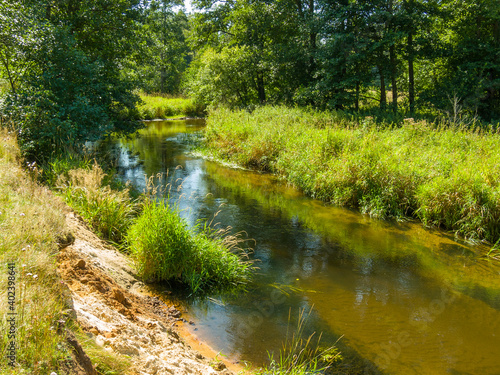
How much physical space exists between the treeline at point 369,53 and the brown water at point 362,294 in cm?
1181

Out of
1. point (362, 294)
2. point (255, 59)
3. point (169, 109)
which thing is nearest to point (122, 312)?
point (362, 294)

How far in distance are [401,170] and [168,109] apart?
2680cm

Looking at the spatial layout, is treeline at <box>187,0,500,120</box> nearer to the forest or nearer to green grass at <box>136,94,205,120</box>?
the forest

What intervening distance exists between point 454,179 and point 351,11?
14074 millimetres

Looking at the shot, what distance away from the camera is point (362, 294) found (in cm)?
564

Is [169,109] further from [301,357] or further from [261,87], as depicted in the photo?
[301,357]

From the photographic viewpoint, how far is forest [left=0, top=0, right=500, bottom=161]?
9.33m

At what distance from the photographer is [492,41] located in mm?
19000

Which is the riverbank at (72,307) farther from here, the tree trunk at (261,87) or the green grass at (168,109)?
the green grass at (168,109)

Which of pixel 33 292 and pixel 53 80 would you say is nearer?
pixel 33 292

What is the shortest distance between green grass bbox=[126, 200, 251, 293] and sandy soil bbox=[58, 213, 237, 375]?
0.35 meters

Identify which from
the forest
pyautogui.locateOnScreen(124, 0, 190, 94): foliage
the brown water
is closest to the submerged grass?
the brown water

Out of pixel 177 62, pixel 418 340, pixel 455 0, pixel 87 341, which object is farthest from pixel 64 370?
pixel 177 62

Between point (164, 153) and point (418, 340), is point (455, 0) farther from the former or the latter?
point (418, 340)
